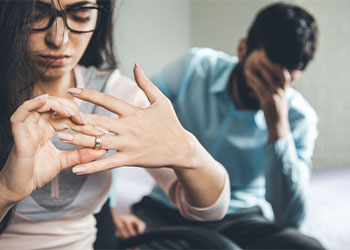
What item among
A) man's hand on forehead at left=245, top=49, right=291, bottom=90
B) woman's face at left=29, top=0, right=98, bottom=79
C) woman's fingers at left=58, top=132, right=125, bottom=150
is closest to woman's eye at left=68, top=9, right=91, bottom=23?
woman's face at left=29, top=0, right=98, bottom=79

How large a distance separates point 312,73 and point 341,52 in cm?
17

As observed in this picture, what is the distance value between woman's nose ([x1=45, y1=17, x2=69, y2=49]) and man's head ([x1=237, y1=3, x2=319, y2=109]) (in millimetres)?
728

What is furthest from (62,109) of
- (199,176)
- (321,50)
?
(321,50)

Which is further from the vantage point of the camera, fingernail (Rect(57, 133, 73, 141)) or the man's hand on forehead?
the man's hand on forehead

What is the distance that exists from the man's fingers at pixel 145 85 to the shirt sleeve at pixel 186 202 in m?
0.21

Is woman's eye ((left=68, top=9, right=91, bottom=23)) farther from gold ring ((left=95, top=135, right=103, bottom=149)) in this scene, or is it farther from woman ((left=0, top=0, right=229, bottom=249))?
gold ring ((left=95, top=135, right=103, bottom=149))

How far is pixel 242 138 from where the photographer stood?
1.24 m

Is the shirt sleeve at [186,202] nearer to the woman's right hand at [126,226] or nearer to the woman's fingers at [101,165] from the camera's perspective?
the woman's fingers at [101,165]

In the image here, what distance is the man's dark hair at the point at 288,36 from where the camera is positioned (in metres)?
1.13

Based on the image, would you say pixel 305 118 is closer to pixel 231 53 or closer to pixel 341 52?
pixel 341 52

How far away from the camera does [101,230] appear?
78 cm

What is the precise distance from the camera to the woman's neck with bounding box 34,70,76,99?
2.17 ft

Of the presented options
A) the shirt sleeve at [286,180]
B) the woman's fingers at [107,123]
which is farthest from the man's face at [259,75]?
the woman's fingers at [107,123]

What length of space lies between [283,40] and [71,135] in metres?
0.86
